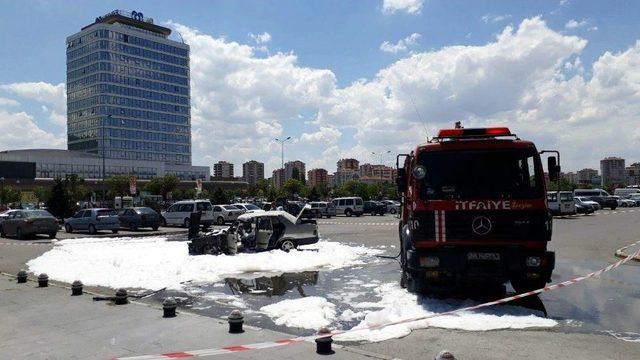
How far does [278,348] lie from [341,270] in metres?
7.42

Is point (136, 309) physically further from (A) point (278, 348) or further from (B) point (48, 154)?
(B) point (48, 154)

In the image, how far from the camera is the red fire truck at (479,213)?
28.8 feet

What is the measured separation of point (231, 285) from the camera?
1162cm

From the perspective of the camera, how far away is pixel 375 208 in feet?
181

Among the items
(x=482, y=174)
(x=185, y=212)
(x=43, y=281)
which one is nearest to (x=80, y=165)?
(x=185, y=212)

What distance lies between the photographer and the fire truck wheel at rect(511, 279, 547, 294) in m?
9.65

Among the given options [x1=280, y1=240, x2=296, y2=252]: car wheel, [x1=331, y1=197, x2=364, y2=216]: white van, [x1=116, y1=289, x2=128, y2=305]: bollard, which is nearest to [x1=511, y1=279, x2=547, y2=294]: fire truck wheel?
[x1=116, y1=289, x2=128, y2=305]: bollard

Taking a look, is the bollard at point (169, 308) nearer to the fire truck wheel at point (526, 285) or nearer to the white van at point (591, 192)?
the fire truck wheel at point (526, 285)

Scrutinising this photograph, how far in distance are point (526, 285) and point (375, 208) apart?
4523 centimetres

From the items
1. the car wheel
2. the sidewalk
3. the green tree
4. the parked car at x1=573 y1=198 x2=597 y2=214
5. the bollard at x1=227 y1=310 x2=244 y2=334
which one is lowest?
the sidewalk

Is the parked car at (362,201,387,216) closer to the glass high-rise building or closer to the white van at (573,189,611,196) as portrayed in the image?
the white van at (573,189,611,196)

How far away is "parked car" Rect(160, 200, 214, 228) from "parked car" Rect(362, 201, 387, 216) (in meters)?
22.2

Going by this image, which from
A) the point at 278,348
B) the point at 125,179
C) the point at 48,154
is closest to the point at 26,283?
the point at 278,348

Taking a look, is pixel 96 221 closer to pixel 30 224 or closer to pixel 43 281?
pixel 30 224
